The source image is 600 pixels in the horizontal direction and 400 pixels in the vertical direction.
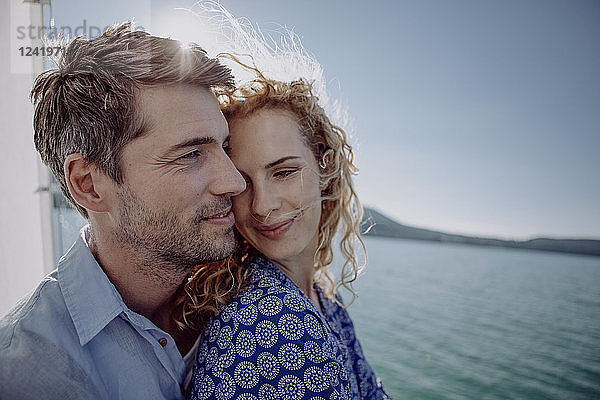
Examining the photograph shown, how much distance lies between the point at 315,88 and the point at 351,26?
916 cm

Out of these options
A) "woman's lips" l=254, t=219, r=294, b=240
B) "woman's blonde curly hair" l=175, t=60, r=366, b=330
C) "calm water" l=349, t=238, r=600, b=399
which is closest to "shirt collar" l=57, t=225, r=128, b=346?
"woman's blonde curly hair" l=175, t=60, r=366, b=330

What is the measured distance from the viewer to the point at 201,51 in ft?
4.60

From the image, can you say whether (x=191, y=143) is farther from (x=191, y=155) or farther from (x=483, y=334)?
(x=483, y=334)

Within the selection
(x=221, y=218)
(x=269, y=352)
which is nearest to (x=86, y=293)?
Answer: (x=221, y=218)

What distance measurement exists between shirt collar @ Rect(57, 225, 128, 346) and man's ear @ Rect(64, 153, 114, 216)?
5.3 inches

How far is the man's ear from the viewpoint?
1.31 m

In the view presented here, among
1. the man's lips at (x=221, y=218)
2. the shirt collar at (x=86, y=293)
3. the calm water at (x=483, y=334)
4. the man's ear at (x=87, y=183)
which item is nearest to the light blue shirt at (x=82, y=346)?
the shirt collar at (x=86, y=293)

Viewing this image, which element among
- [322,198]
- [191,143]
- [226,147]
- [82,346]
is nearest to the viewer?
[82,346]

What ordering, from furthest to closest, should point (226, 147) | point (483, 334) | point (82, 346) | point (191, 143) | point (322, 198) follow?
1. point (483, 334)
2. point (322, 198)
3. point (226, 147)
4. point (191, 143)
5. point (82, 346)

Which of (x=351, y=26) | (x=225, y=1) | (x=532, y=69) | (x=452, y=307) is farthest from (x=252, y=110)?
A: (x=532, y=69)

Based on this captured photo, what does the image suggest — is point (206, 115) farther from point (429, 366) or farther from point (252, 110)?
point (429, 366)

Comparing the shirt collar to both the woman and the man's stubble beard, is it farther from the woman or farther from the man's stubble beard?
the woman

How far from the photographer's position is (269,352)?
44.3 inches

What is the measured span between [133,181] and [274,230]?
49 centimetres
